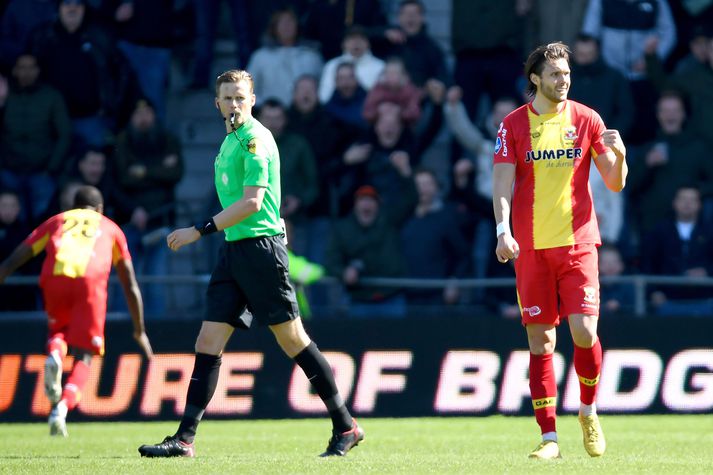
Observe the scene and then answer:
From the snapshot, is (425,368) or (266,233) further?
(425,368)

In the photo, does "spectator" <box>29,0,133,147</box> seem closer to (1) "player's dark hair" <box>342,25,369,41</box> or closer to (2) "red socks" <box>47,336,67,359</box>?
(1) "player's dark hair" <box>342,25,369,41</box>

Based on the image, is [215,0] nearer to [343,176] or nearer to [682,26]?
[343,176]

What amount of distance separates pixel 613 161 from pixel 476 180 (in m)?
7.15

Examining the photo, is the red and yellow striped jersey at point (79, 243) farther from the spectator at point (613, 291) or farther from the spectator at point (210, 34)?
the spectator at point (210, 34)

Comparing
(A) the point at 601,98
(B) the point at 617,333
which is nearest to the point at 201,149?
(A) the point at 601,98

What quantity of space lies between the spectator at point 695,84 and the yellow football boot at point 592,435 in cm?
764

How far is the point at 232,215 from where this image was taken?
824 cm

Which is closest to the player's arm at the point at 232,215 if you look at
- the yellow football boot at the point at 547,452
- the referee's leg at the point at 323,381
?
the referee's leg at the point at 323,381

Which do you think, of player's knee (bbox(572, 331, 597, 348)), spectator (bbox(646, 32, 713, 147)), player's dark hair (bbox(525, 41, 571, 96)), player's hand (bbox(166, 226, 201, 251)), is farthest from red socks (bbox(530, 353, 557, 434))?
spectator (bbox(646, 32, 713, 147))

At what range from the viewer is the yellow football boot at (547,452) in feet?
27.3

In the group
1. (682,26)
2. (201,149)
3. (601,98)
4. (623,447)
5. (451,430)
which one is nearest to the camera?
(623,447)

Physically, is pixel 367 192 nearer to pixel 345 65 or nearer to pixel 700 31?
pixel 345 65

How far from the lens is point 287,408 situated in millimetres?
13156

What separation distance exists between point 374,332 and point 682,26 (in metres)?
5.70
